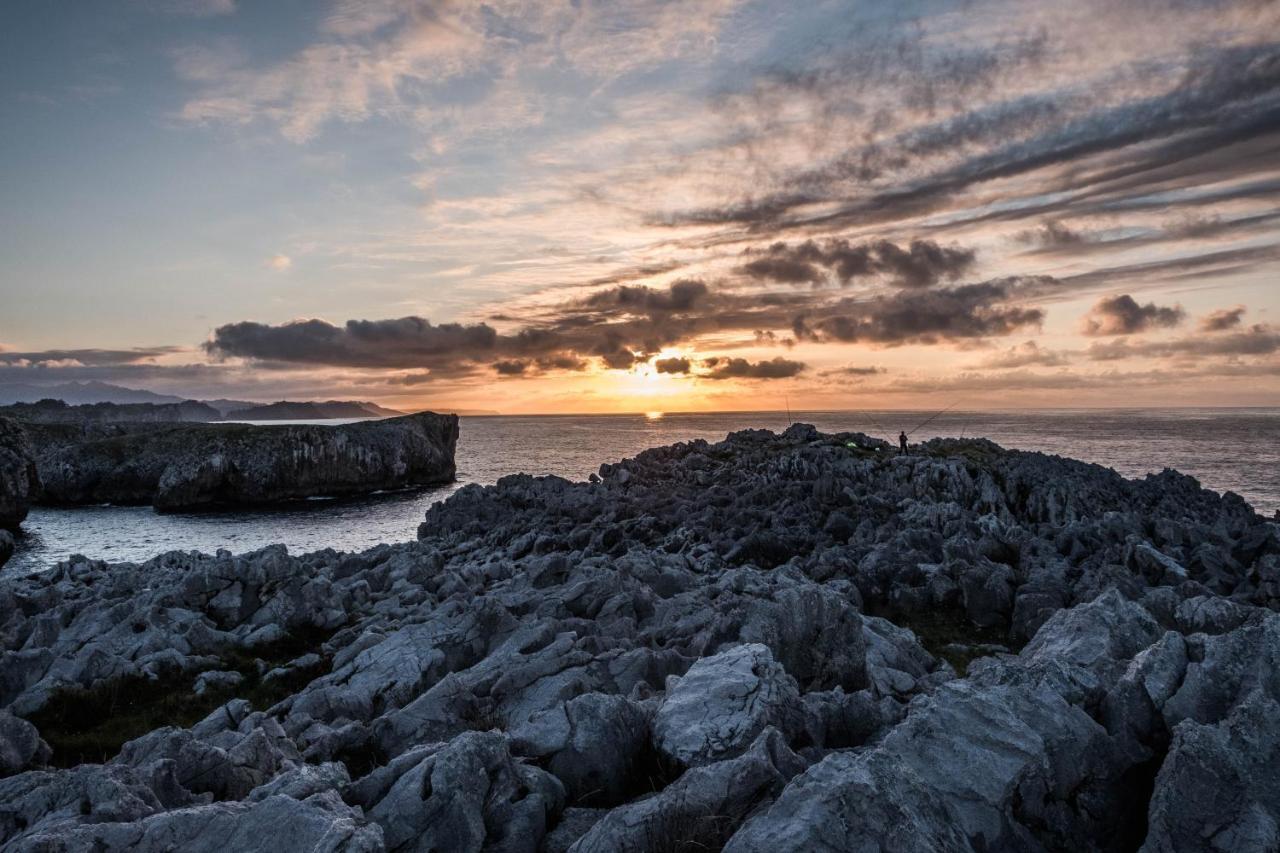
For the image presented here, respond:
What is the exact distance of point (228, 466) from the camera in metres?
94.7

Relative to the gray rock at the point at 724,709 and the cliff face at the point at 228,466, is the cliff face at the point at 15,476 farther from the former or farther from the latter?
the gray rock at the point at 724,709

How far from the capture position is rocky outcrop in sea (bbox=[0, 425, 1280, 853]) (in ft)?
26.1

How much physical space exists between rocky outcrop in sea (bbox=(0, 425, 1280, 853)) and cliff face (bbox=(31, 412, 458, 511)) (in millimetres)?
62415

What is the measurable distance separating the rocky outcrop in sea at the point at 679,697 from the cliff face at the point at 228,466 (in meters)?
62.4

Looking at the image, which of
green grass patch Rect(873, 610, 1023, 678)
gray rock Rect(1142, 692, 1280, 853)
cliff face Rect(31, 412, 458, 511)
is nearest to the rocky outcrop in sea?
gray rock Rect(1142, 692, 1280, 853)

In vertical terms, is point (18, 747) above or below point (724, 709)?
below

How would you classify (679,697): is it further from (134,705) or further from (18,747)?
(134,705)

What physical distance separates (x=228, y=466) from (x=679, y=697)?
100115 millimetres

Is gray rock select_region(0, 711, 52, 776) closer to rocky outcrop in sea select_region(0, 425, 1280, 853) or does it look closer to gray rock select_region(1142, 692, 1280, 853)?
rocky outcrop in sea select_region(0, 425, 1280, 853)

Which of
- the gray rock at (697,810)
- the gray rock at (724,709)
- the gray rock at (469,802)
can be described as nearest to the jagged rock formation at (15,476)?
the gray rock at (469,802)

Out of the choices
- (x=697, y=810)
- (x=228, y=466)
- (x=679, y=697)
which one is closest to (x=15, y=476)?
(x=228, y=466)

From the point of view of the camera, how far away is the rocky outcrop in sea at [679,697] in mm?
7965

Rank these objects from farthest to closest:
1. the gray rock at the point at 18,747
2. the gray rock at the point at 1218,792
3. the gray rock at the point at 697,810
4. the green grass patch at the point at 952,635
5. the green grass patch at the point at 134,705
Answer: the green grass patch at the point at 952,635 → the green grass patch at the point at 134,705 → the gray rock at the point at 18,747 → the gray rock at the point at 697,810 → the gray rock at the point at 1218,792

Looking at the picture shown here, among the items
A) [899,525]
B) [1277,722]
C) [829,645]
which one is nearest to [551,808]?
[829,645]
